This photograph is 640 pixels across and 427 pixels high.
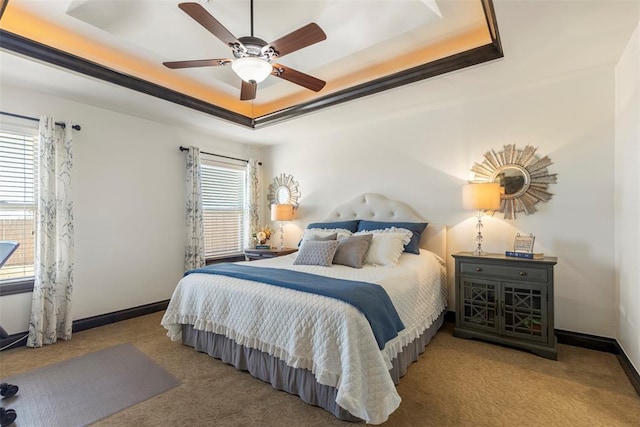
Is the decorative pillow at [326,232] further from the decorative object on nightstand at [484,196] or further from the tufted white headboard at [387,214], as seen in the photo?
the decorative object on nightstand at [484,196]

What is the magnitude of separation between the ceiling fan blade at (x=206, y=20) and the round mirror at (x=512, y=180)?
289cm

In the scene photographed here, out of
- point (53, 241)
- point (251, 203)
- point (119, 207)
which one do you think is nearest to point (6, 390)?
point (53, 241)

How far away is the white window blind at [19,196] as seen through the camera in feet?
9.66

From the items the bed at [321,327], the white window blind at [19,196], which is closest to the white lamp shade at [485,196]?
the bed at [321,327]

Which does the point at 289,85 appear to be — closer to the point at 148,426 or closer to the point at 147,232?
the point at 147,232

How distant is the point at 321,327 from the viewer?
1877mm

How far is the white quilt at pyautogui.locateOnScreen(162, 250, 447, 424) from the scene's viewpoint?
1707 mm

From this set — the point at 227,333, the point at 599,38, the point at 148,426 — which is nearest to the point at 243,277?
the point at 227,333

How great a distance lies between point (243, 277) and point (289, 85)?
2.44 m

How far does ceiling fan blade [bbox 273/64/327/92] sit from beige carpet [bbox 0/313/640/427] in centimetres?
239

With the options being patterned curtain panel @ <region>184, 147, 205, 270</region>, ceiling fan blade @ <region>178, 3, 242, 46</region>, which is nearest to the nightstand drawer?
ceiling fan blade @ <region>178, 3, 242, 46</region>

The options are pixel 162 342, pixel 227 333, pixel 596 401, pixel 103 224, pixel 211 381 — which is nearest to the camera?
pixel 596 401

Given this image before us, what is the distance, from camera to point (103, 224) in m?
3.56

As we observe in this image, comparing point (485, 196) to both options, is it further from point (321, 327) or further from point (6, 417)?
point (6, 417)
